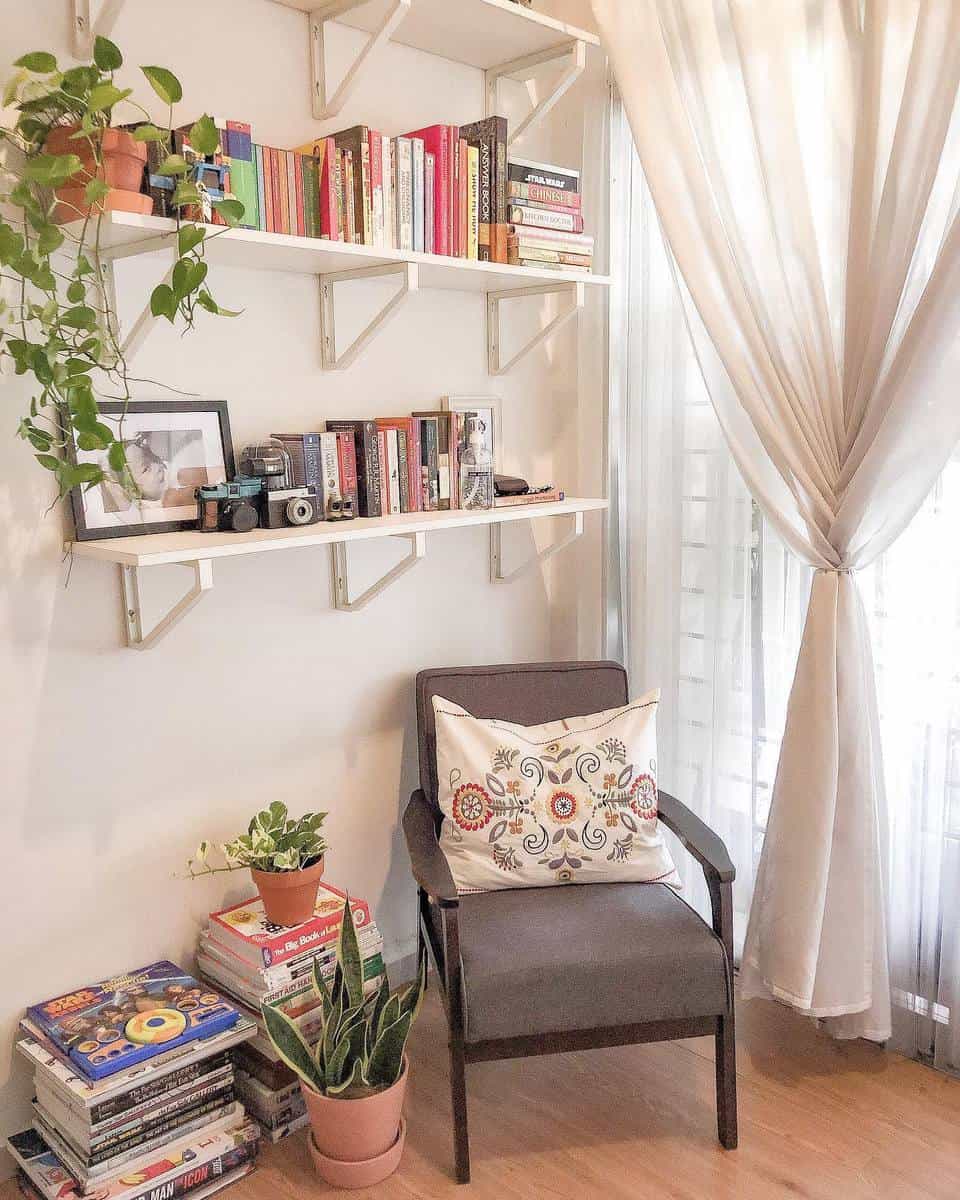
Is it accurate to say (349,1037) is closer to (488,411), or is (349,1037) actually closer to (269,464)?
(269,464)

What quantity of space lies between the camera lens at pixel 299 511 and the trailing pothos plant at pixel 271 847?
567 mm

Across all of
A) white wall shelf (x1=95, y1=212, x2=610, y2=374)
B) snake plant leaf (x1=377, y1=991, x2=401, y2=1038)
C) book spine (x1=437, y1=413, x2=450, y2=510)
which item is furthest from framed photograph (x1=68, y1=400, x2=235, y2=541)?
snake plant leaf (x1=377, y1=991, x2=401, y2=1038)

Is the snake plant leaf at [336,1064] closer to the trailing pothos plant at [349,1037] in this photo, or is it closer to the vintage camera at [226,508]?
the trailing pothos plant at [349,1037]

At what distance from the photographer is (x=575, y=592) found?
2854 mm

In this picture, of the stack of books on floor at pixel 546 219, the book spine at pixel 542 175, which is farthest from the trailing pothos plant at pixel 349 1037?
the book spine at pixel 542 175

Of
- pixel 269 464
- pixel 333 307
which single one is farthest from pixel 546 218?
pixel 269 464

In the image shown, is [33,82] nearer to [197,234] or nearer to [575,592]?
[197,234]

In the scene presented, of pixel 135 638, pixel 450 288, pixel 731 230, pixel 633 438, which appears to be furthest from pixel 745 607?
pixel 135 638

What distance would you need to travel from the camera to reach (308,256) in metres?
1.97

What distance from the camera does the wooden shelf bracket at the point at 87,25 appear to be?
5.87 feet

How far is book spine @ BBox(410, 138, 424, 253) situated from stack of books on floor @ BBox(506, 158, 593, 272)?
0.77 feet

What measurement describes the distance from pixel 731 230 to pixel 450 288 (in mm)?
650

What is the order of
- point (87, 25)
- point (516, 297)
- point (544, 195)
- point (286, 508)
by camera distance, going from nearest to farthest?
point (87, 25), point (286, 508), point (544, 195), point (516, 297)

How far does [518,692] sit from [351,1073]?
2.92ft
